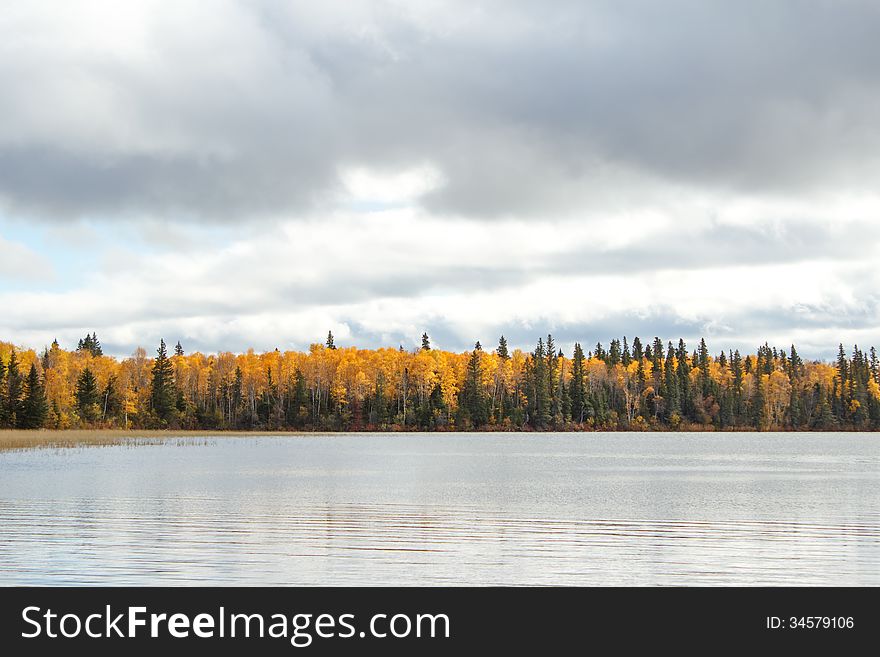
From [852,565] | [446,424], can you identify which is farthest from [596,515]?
[446,424]

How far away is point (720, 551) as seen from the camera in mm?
27328

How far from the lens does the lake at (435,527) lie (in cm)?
2381

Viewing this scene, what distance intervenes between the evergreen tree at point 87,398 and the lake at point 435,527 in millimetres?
88742

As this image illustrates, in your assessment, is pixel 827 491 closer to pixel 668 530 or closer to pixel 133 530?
pixel 668 530

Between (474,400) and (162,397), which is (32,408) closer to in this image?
(162,397)

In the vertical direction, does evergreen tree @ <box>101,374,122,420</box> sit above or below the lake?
above

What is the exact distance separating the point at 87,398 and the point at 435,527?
13054 cm

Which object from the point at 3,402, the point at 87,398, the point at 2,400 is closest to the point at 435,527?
the point at 3,402

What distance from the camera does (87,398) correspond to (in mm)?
149375

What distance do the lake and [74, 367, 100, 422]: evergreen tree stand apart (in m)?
88.7

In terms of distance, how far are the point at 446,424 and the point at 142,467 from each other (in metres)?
127

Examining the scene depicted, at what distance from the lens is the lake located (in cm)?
2381

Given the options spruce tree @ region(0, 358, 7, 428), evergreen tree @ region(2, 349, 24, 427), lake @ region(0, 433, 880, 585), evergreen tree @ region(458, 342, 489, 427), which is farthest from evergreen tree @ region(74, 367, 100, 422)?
lake @ region(0, 433, 880, 585)

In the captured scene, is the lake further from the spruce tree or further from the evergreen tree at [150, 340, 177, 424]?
the evergreen tree at [150, 340, 177, 424]
